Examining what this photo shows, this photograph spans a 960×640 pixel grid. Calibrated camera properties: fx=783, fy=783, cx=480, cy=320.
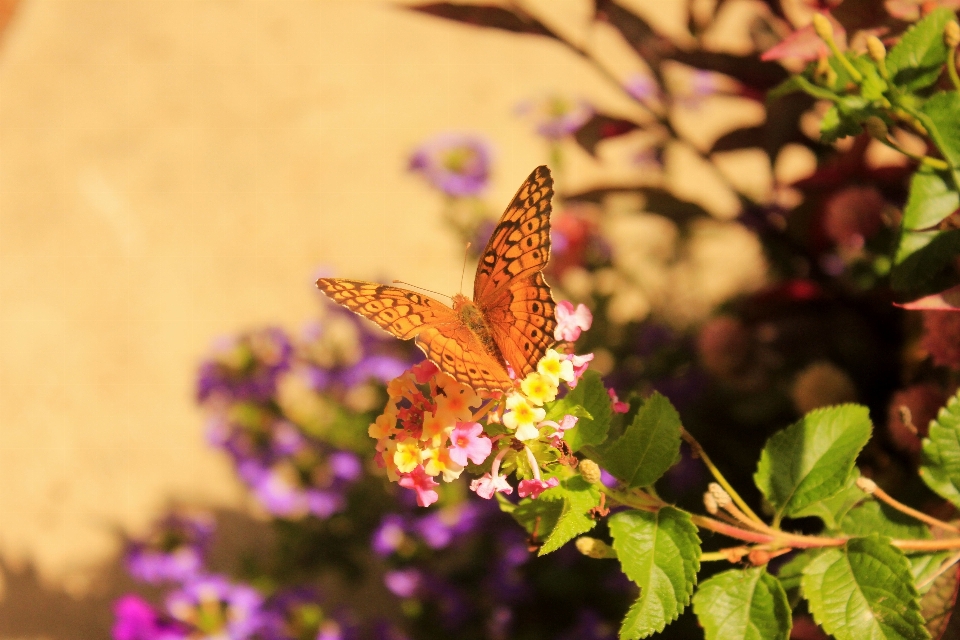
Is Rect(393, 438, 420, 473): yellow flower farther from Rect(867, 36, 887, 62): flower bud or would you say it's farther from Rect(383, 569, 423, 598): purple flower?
Rect(383, 569, 423, 598): purple flower

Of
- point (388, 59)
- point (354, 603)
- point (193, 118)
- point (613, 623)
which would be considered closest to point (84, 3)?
point (193, 118)

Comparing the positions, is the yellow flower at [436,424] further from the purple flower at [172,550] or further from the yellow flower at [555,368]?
the purple flower at [172,550]

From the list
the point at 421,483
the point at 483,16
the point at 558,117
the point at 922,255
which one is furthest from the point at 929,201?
the point at 558,117

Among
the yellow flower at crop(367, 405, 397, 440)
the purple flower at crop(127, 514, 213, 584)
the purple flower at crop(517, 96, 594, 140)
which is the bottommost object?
the purple flower at crop(127, 514, 213, 584)

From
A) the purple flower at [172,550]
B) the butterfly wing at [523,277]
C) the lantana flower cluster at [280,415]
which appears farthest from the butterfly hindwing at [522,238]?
the purple flower at [172,550]

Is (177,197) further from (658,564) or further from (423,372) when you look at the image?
(658,564)

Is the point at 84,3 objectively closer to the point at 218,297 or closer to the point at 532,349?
the point at 218,297

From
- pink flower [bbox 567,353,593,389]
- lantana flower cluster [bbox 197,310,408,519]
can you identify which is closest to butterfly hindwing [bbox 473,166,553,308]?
pink flower [bbox 567,353,593,389]
